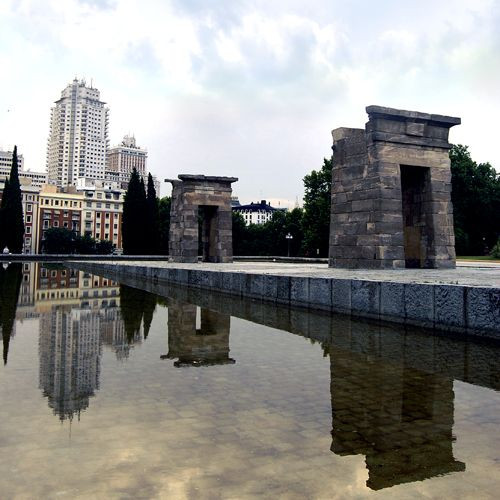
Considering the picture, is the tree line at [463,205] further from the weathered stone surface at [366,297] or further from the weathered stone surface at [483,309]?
the weathered stone surface at [483,309]

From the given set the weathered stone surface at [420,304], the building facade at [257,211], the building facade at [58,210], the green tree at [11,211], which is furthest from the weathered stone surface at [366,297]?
the building facade at [257,211]

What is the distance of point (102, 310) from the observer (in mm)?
10281

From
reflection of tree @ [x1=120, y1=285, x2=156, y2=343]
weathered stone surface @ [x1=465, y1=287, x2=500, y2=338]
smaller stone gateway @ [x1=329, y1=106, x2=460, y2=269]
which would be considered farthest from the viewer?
smaller stone gateway @ [x1=329, y1=106, x2=460, y2=269]

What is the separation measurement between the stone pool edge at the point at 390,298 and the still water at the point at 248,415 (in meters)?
0.44

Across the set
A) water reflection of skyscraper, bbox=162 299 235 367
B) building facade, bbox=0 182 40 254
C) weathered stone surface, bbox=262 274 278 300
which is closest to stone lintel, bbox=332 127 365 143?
weathered stone surface, bbox=262 274 278 300

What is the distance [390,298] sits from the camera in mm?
8578

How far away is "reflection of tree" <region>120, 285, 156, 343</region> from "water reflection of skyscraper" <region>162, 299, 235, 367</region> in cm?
44

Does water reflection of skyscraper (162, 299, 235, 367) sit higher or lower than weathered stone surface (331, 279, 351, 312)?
lower

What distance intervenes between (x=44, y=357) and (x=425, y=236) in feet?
46.1

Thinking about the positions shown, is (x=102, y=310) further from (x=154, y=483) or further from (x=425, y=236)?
(x=425, y=236)

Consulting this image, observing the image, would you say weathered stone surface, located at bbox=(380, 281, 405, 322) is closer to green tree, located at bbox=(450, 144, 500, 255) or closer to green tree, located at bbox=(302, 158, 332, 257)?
green tree, located at bbox=(302, 158, 332, 257)

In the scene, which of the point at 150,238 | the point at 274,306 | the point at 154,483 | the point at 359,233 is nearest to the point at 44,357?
the point at 154,483

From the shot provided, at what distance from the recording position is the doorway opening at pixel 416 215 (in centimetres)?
1700

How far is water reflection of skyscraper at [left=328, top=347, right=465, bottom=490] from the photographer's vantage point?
291 centimetres
